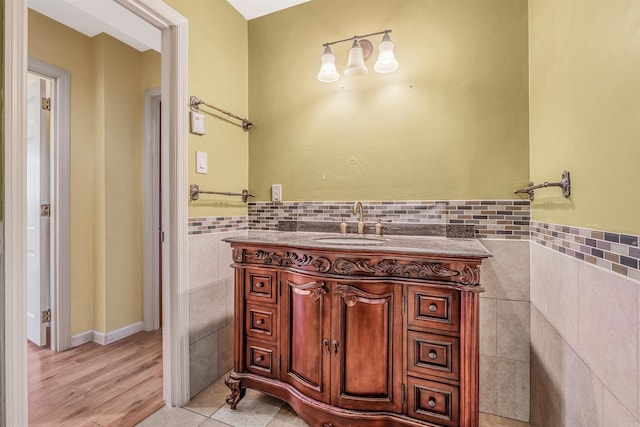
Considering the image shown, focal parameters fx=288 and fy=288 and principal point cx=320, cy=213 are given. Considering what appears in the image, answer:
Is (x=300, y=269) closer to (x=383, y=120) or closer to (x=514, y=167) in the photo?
(x=383, y=120)

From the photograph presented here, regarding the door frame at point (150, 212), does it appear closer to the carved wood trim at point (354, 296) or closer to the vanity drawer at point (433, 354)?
the carved wood trim at point (354, 296)

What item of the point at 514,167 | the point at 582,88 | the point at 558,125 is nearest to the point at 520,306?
the point at 514,167

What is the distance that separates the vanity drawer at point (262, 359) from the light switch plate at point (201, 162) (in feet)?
3.34

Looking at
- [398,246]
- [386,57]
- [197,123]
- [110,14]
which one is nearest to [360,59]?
[386,57]

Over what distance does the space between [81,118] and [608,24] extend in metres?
3.13

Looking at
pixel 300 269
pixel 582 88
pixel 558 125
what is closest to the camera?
pixel 582 88

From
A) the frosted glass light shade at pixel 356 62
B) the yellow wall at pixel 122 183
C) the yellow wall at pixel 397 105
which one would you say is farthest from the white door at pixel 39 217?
the frosted glass light shade at pixel 356 62

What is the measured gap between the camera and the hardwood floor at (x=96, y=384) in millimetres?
1511

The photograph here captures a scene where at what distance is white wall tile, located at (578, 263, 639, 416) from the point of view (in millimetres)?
685

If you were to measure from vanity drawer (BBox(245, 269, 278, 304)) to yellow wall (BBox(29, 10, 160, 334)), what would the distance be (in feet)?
5.42

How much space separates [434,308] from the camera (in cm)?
111

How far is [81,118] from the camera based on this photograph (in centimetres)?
232

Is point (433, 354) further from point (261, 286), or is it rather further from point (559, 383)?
point (261, 286)

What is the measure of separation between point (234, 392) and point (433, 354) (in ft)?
3.54
